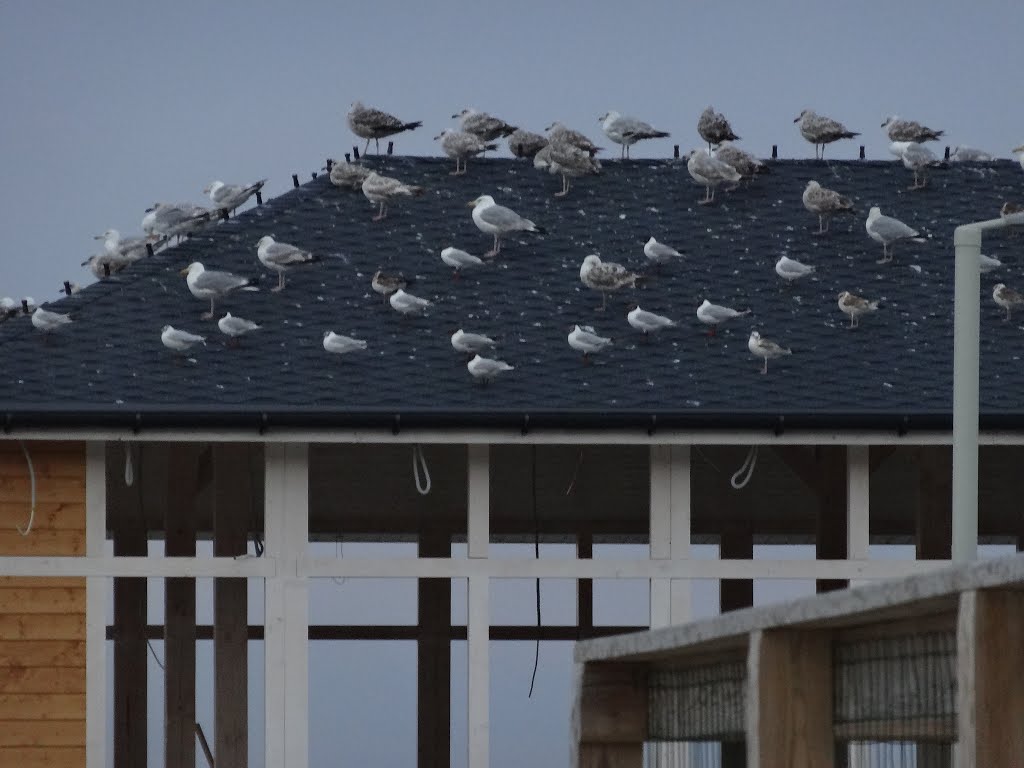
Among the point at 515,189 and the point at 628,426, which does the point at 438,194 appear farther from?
the point at 628,426

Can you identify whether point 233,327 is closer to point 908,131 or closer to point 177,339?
point 177,339

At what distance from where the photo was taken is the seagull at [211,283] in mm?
18375

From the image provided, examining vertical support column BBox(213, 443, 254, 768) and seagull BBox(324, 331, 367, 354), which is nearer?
seagull BBox(324, 331, 367, 354)

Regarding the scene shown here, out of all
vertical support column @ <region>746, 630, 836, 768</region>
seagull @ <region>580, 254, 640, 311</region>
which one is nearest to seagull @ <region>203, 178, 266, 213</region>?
seagull @ <region>580, 254, 640, 311</region>

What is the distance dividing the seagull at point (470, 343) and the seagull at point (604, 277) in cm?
150

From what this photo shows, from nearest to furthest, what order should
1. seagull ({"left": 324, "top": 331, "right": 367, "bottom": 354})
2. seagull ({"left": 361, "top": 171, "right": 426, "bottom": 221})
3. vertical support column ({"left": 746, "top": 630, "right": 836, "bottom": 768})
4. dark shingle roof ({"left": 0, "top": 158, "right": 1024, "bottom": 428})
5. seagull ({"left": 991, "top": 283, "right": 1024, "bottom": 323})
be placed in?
vertical support column ({"left": 746, "top": 630, "right": 836, "bottom": 768}) → dark shingle roof ({"left": 0, "top": 158, "right": 1024, "bottom": 428}) → seagull ({"left": 324, "top": 331, "right": 367, "bottom": 354}) → seagull ({"left": 991, "top": 283, "right": 1024, "bottom": 323}) → seagull ({"left": 361, "top": 171, "right": 426, "bottom": 221})

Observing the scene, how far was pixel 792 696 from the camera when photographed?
672cm

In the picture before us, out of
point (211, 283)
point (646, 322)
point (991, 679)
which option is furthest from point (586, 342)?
point (991, 679)

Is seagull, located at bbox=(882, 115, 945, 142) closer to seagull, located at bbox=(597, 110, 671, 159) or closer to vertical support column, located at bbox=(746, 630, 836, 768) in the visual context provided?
seagull, located at bbox=(597, 110, 671, 159)

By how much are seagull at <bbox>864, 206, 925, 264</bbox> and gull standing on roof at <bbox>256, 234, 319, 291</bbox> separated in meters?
4.98

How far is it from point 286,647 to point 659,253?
5.28 meters

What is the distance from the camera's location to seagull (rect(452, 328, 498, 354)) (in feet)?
58.1

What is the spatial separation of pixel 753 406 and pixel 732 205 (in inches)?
175

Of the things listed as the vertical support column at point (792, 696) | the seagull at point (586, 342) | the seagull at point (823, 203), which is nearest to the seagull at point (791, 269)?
the seagull at point (823, 203)
